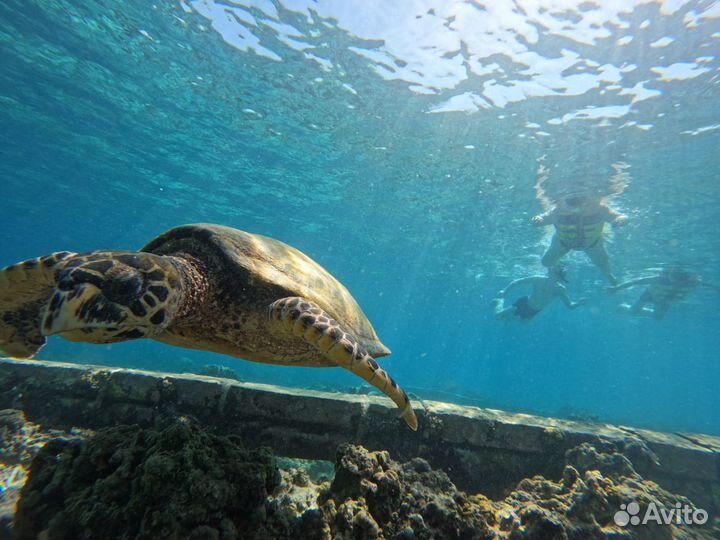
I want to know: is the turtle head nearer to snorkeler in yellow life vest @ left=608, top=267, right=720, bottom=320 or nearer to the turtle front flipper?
the turtle front flipper

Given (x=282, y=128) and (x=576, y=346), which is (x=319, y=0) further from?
(x=576, y=346)

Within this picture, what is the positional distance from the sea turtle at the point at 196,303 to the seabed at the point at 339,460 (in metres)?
0.77

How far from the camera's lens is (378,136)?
15.8 metres

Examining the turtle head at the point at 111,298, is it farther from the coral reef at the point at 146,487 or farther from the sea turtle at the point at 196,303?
the coral reef at the point at 146,487

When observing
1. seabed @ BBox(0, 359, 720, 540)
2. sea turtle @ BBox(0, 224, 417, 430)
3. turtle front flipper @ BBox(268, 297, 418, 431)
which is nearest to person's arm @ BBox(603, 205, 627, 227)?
seabed @ BBox(0, 359, 720, 540)

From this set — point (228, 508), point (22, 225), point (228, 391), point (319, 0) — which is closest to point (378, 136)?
point (319, 0)

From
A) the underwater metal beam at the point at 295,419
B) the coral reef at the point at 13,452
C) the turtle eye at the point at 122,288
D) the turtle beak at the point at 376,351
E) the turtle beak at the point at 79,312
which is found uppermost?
the turtle beak at the point at 376,351

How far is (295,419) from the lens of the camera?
14.3 feet

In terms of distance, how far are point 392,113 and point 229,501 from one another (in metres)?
14.8

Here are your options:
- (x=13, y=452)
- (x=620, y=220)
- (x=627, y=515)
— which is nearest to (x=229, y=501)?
(x=13, y=452)

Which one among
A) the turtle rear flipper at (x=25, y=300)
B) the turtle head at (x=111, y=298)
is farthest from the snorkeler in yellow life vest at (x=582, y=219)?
the turtle rear flipper at (x=25, y=300)

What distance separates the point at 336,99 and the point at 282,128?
3880 mm

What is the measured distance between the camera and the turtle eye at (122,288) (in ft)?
7.55

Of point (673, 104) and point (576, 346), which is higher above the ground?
point (576, 346)
